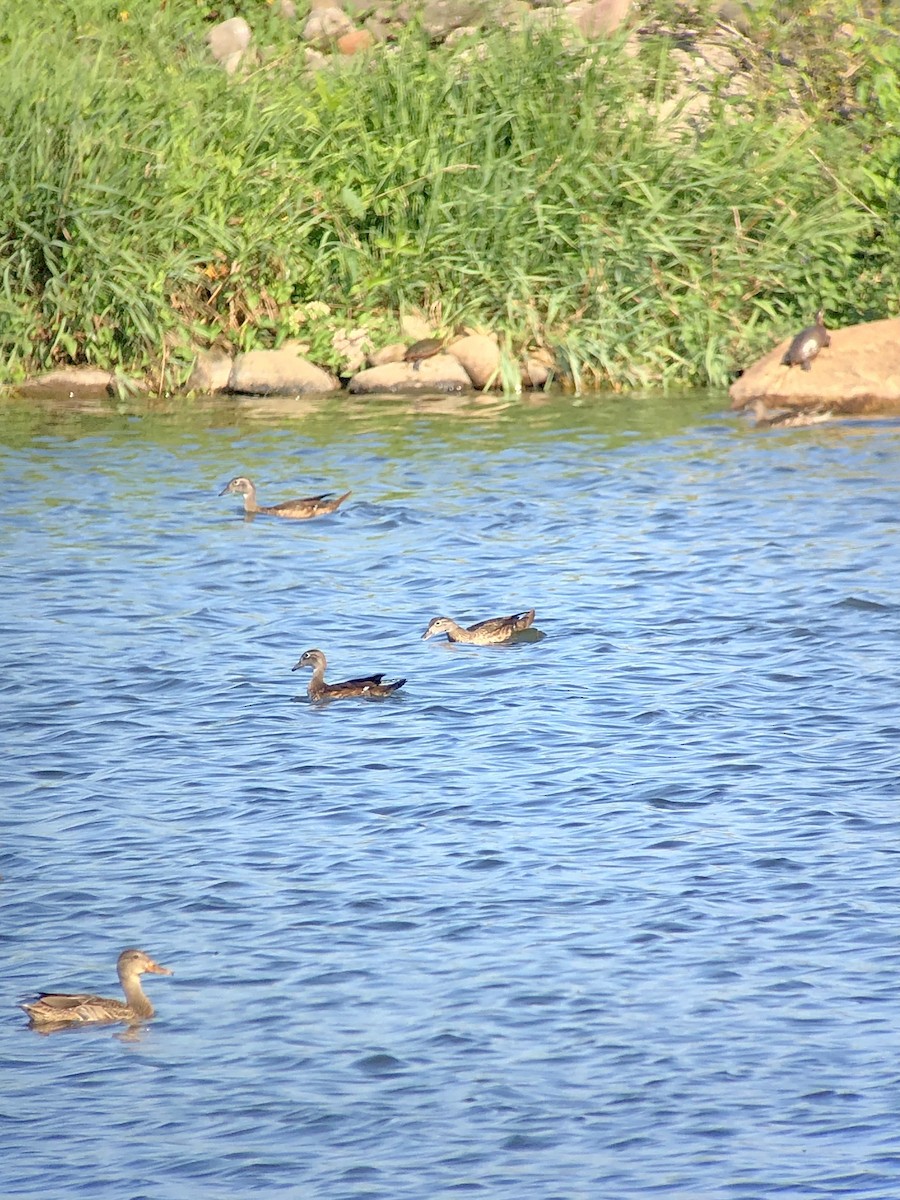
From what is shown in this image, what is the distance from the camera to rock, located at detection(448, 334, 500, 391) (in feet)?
67.2

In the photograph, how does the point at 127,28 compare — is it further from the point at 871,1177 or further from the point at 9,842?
the point at 871,1177

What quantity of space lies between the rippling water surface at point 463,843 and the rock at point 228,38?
392 inches

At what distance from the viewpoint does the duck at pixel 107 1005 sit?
7.04m

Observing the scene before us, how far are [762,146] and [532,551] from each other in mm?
8012

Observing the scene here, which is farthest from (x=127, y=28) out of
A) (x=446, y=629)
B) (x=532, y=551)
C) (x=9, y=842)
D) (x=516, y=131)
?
(x=9, y=842)

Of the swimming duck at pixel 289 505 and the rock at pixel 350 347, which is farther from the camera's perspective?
the rock at pixel 350 347

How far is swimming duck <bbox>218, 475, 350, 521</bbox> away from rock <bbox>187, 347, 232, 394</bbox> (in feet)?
16.2

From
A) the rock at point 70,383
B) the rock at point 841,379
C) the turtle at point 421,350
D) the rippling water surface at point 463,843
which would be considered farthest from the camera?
the rock at point 70,383

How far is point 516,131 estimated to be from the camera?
20.3 m

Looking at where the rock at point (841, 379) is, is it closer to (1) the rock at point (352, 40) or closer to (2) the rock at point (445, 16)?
(1) the rock at point (352, 40)

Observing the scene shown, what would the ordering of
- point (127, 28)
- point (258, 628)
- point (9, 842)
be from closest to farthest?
point (9, 842), point (258, 628), point (127, 28)

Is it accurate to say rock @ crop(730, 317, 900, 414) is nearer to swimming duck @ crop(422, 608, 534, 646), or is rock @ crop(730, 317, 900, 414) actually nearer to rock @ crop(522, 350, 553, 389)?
rock @ crop(522, 350, 553, 389)

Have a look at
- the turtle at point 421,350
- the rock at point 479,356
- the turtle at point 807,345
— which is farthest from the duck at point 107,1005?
the rock at point 479,356

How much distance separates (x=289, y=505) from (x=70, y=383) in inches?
226
